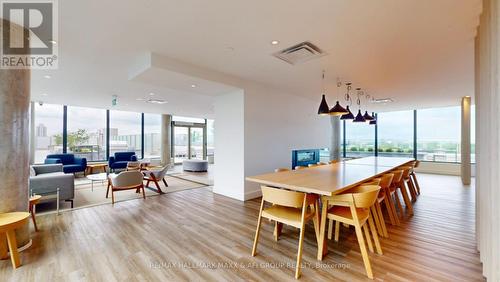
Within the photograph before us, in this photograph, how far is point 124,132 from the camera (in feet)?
31.9

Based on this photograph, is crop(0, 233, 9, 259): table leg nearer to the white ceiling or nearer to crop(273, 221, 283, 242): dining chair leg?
the white ceiling

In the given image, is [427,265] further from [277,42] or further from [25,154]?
[25,154]

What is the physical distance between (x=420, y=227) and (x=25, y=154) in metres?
5.50

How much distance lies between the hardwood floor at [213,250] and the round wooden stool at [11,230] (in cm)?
9

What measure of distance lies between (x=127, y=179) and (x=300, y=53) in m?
4.22

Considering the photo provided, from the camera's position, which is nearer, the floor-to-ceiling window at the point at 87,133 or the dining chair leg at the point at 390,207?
the dining chair leg at the point at 390,207

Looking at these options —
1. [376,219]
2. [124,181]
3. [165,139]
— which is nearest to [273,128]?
[376,219]

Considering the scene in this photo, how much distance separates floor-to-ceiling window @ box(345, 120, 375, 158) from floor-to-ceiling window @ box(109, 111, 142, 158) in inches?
404

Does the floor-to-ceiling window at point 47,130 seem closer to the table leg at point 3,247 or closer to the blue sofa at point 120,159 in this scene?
the blue sofa at point 120,159

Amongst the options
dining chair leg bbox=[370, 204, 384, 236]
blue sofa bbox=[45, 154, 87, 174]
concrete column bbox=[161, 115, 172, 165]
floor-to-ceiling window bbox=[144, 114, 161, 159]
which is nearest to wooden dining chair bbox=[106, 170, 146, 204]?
blue sofa bbox=[45, 154, 87, 174]

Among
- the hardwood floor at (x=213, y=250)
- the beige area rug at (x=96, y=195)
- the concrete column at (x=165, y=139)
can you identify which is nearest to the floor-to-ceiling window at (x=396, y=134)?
the hardwood floor at (x=213, y=250)

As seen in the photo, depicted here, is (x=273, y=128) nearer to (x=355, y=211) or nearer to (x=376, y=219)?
(x=376, y=219)

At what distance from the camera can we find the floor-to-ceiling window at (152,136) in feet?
33.8

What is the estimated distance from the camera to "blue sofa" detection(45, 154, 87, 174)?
6.76 meters
